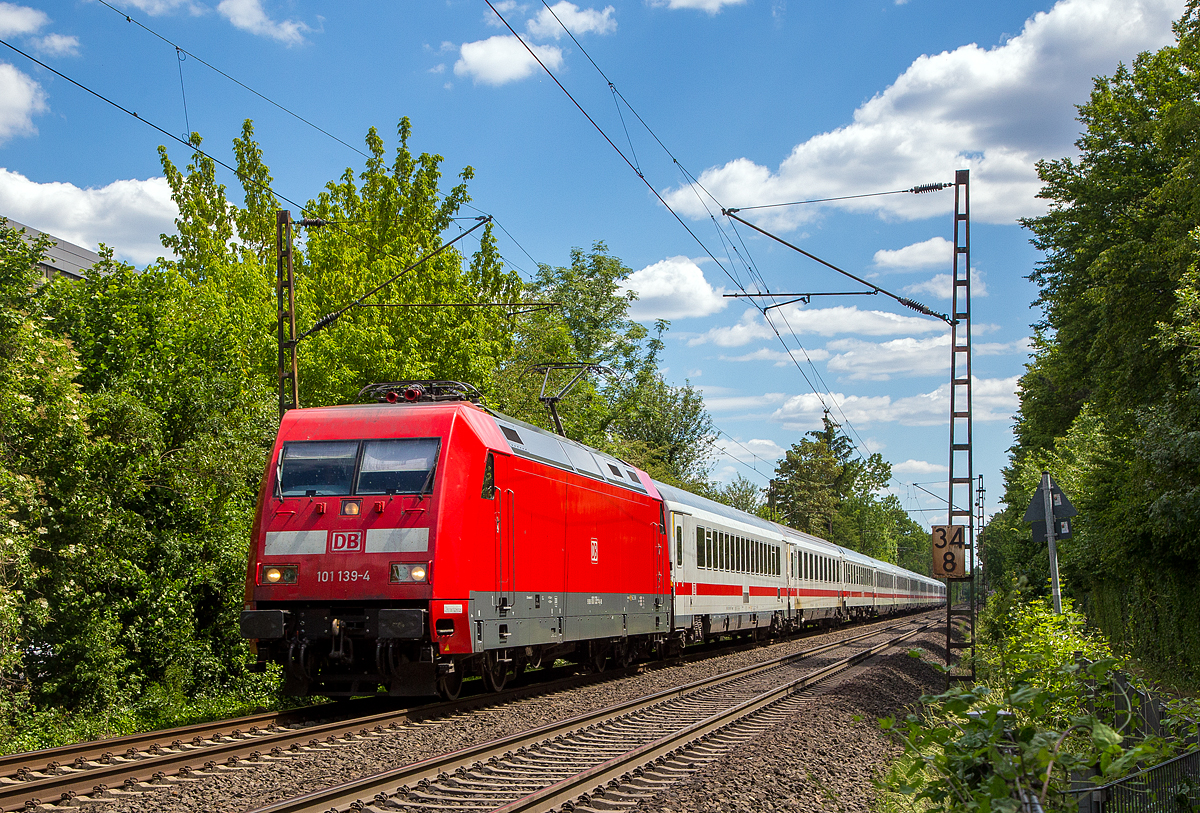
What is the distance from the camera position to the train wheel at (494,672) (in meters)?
13.2

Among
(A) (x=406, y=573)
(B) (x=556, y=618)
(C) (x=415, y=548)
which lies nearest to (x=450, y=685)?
(B) (x=556, y=618)

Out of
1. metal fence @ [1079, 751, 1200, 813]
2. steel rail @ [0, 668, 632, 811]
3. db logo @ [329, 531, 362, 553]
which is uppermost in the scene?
db logo @ [329, 531, 362, 553]

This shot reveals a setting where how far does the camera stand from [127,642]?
47.3 ft

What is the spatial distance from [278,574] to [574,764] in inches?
173

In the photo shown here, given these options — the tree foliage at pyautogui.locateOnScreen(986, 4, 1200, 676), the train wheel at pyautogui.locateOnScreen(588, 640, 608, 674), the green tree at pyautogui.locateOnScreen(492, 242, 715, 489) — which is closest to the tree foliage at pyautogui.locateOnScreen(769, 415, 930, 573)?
the green tree at pyautogui.locateOnScreen(492, 242, 715, 489)

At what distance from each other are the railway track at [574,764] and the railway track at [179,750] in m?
1.60

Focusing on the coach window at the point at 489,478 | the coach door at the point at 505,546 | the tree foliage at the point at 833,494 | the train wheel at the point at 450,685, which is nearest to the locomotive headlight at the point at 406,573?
the coach window at the point at 489,478

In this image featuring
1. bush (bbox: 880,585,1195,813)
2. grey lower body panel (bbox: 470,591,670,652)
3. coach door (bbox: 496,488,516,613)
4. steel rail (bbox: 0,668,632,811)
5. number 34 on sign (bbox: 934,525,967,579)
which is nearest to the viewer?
bush (bbox: 880,585,1195,813)

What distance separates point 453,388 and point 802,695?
23.1 feet

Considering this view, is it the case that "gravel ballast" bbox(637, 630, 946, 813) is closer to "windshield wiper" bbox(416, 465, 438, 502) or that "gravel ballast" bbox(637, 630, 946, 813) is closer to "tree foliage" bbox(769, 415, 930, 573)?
A: "windshield wiper" bbox(416, 465, 438, 502)

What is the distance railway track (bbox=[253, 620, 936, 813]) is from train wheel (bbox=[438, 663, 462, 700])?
6.08 ft

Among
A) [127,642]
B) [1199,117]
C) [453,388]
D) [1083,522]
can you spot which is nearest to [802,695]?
[453,388]

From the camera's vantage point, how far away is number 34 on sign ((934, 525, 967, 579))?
16.1 metres

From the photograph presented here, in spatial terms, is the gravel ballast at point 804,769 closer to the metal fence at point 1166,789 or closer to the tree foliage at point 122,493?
the metal fence at point 1166,789
